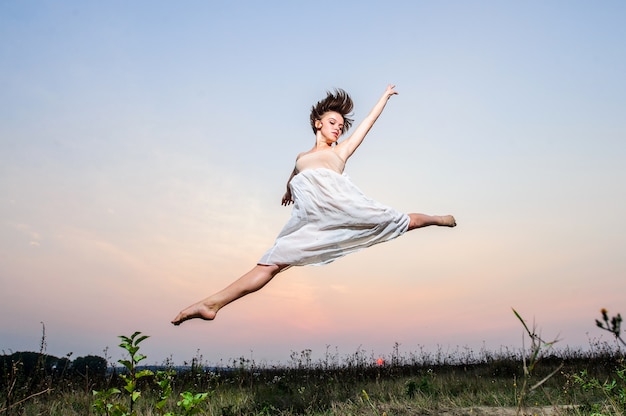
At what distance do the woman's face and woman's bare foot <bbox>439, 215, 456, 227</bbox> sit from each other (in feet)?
3.89

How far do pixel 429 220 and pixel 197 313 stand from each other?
6.84 feet

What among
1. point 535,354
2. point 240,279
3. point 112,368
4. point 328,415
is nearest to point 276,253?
point 240,279

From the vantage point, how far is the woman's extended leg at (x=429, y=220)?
4.33 m

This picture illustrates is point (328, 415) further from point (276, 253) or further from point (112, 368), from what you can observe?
point (112, 368)

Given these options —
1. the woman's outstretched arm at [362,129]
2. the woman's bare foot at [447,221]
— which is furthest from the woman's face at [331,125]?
the woman's bare foot at [447,221]

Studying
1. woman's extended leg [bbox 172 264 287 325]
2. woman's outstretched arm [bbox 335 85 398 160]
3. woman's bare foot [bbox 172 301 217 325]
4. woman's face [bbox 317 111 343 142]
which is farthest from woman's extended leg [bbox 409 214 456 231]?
woman's bare foot [bbox 172 301 217 325]

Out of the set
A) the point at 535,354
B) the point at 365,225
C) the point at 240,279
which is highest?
the point at 365,225

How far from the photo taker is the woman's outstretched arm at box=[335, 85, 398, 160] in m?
4.48

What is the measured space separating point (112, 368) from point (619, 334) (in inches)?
326

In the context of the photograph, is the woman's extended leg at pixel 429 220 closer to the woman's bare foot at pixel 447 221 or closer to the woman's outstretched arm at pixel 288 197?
the woman's bare foot at pixel 447 221

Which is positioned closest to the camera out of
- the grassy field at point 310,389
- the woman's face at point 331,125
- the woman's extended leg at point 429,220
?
the grassy field at point 310,389

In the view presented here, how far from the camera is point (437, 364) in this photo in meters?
11.6

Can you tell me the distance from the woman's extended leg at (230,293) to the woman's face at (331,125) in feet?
4.65

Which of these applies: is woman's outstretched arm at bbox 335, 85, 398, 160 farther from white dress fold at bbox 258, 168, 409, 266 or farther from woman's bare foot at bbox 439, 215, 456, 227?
woman's bare foot at bbox 439, 215, 456, 227
